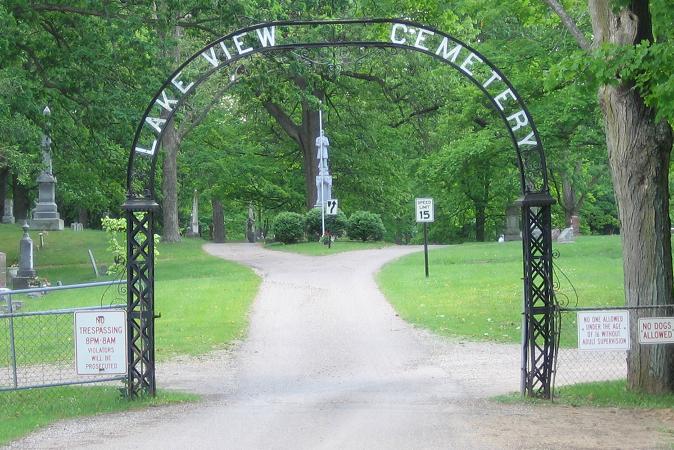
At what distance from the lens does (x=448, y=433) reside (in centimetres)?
926

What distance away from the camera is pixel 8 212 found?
56.2m

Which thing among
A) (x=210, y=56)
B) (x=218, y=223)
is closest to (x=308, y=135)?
(x=218, y=223)

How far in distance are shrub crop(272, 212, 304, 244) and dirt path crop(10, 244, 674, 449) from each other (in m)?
19.5

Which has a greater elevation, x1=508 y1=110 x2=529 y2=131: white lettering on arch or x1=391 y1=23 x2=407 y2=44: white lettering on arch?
x1=391 y1=23 x2=407 y2=44: white lettering on arch

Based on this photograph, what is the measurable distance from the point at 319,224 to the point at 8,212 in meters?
24.4

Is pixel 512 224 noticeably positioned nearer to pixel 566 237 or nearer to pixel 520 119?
pixel 566 237

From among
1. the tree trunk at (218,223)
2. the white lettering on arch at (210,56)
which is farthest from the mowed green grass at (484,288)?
the tree trunk at (218,223)

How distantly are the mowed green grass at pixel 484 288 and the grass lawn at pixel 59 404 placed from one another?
6.01 meters

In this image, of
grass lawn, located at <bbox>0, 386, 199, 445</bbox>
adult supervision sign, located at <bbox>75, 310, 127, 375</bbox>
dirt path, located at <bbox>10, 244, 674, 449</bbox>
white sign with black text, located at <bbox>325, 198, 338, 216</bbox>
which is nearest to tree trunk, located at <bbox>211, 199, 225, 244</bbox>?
white sign with black text, located at <bbox>325, 198, 338, 216</bbox>

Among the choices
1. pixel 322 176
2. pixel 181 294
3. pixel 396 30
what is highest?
pixel 396 30

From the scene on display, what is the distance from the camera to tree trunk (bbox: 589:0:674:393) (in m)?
11.4

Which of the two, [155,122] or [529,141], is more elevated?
[155,122]

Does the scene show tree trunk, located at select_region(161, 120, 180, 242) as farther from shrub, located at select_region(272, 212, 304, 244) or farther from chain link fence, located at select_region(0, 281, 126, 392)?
chain link fence, located at select_region(0, 281, 126, 392)

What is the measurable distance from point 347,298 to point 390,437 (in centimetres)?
1308
